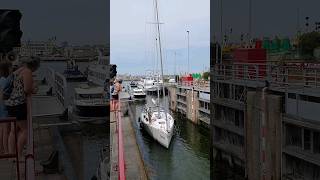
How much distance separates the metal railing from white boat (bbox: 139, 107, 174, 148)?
29.9ft

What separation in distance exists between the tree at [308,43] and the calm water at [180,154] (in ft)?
15.6

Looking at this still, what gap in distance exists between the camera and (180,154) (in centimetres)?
1558

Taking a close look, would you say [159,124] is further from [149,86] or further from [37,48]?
[149,86]

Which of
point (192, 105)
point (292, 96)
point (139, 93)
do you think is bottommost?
point (139, 93)

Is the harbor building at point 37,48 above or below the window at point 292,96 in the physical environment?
above

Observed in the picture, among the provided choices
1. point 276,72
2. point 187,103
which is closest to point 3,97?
point 276,72

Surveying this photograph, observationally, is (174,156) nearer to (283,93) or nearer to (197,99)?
(197,99)

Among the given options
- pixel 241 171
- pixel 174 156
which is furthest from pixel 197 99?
pixel 241 171

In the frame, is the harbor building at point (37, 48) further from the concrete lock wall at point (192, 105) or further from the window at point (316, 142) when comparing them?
the concrete lock wall at point (192, 105)

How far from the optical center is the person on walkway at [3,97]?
4.33 m

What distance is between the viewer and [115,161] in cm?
1156

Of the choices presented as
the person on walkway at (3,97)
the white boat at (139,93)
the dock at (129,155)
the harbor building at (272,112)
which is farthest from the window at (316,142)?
the white boat at (139,93)

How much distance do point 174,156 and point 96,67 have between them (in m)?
10.1

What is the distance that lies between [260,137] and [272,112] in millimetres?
450
